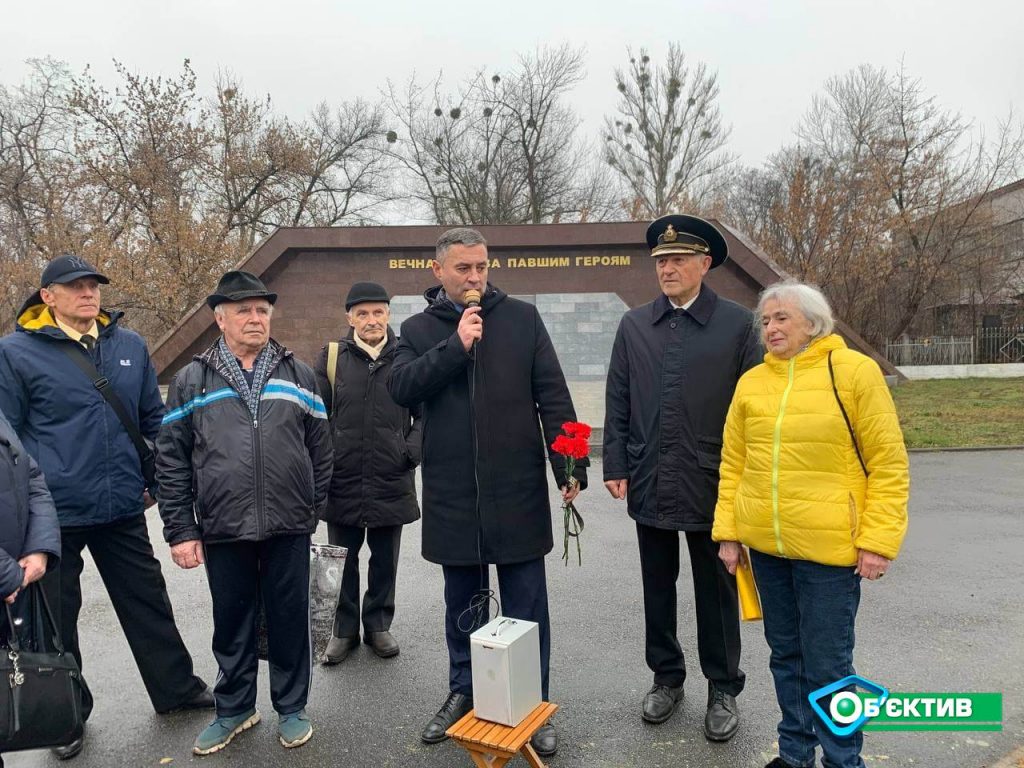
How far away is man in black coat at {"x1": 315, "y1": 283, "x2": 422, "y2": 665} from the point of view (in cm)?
431

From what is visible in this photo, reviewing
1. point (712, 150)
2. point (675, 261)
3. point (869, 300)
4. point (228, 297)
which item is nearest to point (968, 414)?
point (869, 300)

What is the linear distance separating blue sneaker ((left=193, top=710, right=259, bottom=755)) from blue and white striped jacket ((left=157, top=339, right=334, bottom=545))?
88 cm

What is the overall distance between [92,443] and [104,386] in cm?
27

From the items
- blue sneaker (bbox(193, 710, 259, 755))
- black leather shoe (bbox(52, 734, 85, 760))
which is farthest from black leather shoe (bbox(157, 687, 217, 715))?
black leather shoe (bbox(52, 734, 85, 760))

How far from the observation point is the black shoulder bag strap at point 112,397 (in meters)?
3.44

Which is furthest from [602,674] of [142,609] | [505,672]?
[142,609]

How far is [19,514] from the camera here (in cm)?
266

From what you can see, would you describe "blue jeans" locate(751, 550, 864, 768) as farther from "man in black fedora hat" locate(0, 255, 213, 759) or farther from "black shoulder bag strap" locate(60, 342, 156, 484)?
"black shoulder bag strap" locate(60, 342, 156, 484)

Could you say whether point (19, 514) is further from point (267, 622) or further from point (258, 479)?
point (267, 622)

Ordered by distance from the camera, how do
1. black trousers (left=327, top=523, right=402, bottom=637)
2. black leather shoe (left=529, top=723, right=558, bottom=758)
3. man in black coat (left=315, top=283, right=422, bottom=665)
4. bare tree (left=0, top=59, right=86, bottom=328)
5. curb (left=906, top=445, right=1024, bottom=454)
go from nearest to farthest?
black leather shoe (left=529, top=723, right=558, bottom=758) < man in black coat (left=315, top=283, right=422, bottom=665) < black trousers (left=327, top=523, right=402, bottom=637) < curb (left=906, top=445, right=1024, bottom=454) < bare tree (left=0, top=59, right=86, bottom=328)

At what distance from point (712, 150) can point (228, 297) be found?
35.0 metres

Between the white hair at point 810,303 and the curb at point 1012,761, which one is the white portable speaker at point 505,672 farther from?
the curb at point 1012,761

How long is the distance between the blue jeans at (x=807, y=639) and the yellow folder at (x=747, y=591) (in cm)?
7

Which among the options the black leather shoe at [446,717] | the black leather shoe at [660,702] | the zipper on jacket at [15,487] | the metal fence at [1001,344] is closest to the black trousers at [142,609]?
the zipper on jacket at [15,487]
